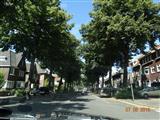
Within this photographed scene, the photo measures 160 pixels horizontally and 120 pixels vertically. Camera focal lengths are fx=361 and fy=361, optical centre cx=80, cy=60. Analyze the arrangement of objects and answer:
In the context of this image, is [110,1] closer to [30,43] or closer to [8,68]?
[30,43]

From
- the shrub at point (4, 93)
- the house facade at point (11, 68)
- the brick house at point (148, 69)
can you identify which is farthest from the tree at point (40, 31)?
the brick house at point (148, 69)

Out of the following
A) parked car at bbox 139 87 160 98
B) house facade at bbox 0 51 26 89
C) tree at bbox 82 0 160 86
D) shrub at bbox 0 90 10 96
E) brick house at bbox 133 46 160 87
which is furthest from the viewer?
house facade at bbox 0 51 26 89

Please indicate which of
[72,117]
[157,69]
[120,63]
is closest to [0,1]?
[72,117]

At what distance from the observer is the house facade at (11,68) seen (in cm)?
7558

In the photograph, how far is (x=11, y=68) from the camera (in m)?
77.2

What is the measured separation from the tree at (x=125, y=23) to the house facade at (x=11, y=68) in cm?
2870

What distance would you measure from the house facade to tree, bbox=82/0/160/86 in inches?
1130

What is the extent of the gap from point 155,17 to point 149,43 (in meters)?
3.77

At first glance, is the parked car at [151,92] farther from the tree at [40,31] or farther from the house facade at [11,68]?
the house facade at [11,68]

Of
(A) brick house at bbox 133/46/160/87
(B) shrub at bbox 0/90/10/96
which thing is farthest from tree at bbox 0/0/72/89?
(A) brick house at bbox 133/46/160/87

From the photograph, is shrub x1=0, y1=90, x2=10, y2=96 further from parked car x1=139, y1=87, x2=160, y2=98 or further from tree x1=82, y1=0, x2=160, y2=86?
parked car x1=139, y1=87, x2=160, y2=98

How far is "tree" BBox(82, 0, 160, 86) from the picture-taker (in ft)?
145

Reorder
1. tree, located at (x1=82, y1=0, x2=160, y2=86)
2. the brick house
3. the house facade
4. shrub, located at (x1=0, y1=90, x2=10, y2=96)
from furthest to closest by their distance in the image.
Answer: the house facade < the brick house < shrub, located at (x1=0, y1=90, x2=10, y2=96) < tree, located at (x1=82, y1=0, x2=160, y2=86)

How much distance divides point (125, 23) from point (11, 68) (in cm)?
3910
